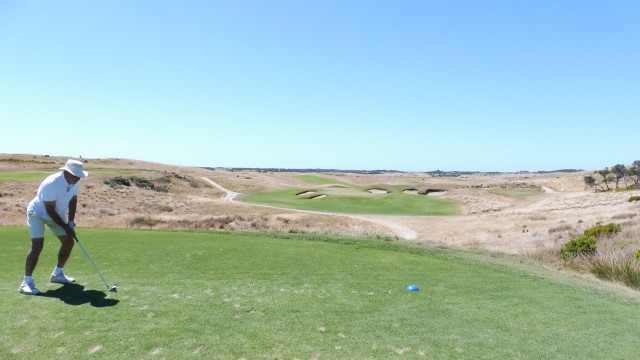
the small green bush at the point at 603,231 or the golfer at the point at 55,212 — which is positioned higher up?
the golfer at the point at 55,212

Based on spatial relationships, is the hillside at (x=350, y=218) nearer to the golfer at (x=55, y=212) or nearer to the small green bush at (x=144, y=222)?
the small green bush at (x=144, y=222)

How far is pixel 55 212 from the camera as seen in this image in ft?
21.1

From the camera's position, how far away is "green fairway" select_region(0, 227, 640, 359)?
4520mm

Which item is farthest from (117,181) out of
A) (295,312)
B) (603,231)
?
(295,312)

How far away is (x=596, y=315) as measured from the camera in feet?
20.3

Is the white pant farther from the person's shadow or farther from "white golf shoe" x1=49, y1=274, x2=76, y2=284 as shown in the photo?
the person's shadow

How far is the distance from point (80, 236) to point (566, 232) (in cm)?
2607

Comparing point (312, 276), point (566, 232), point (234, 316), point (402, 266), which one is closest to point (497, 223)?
point (566, 232)

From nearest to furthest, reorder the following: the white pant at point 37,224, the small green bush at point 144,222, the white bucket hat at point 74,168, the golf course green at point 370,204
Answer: the white bucket hat at point 74,168
the white pant at point 37,224
the small green bush at point 144,222
the golf course green at point 370,204

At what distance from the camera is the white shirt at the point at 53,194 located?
6358 millimetres

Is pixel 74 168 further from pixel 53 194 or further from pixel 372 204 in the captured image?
pixel 372 204

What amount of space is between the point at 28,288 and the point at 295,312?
4.23 metres

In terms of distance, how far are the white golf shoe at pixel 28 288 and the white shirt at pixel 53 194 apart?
1093 millimetres

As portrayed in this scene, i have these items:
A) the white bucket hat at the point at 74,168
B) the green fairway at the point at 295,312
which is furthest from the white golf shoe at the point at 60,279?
the white bucket hat at the point at 74,168
